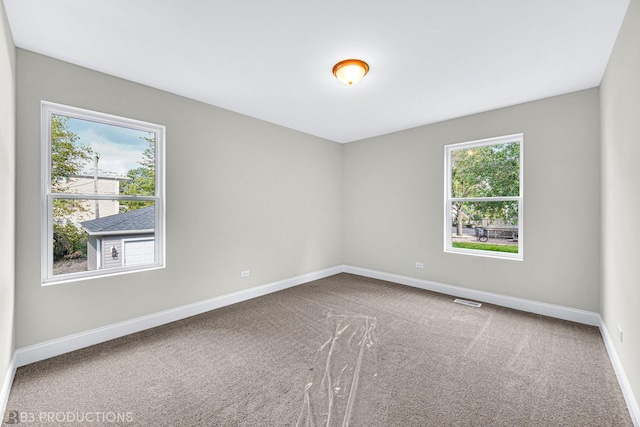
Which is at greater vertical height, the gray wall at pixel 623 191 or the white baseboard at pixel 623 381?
the gray wall at pixel 623 191

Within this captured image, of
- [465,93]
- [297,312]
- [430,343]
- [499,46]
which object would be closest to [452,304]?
[430,343]

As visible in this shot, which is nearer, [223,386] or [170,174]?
[223,386]

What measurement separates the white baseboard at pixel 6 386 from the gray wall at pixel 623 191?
400 centimetres

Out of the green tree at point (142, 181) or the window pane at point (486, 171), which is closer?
the green tree at point (142, 181)

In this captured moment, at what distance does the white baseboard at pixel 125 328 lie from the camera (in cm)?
233

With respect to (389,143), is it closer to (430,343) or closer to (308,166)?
(308,166)

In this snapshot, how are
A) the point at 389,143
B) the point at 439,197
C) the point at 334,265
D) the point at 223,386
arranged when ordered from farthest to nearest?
the point at 334,265, the point at 389,143, the point at 439,197, the point at 223,386

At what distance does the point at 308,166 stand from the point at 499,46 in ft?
10.3

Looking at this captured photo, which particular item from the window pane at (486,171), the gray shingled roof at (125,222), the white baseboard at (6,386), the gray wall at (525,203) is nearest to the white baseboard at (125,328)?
the white baseboard at (6,386)

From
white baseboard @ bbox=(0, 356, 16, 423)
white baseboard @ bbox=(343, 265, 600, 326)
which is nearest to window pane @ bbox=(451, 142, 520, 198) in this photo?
white baseboard @ bbox=(343, 265, 600, 326)

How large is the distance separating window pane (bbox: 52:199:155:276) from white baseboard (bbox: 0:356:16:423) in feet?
2.48

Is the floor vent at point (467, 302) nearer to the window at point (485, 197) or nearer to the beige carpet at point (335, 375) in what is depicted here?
the beige carpet at point (335, 375)

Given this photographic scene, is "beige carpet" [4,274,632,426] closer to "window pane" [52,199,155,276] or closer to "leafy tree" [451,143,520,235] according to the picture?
"window pane" [52,199,155,276]

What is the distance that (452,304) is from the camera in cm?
369
